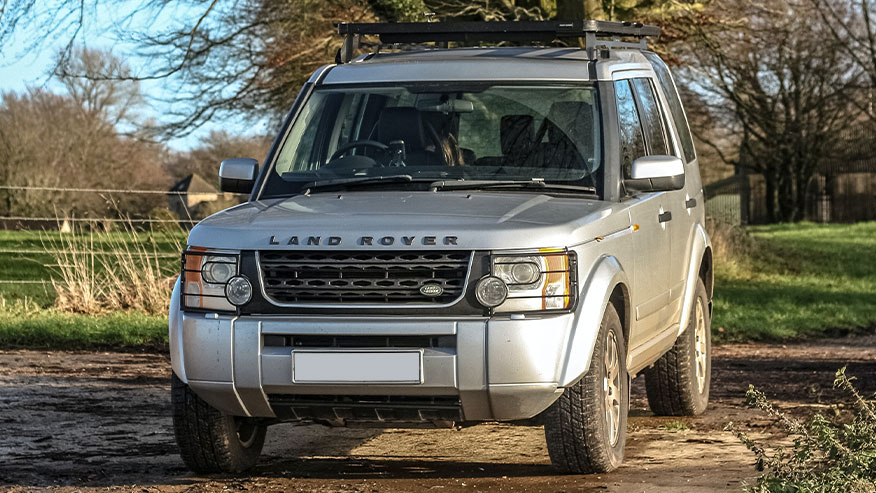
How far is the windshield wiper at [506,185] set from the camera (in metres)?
6.89

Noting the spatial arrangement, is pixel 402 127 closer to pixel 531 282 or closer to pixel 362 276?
pixel 362 276

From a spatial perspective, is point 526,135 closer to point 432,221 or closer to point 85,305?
point 432,221

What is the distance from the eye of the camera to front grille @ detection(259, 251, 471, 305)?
234 inches

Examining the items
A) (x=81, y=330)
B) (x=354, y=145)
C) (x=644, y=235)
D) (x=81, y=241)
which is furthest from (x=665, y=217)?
(x=81, y=241)

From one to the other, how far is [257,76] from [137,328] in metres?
11.5

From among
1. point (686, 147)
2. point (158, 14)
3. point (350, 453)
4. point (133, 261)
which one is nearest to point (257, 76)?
point (158, 14)

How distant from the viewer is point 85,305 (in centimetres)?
1575

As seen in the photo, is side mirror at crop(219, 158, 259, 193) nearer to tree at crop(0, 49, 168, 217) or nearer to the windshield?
the windshield

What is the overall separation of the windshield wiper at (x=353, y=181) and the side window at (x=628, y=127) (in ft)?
3.60

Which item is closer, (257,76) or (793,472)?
(793,472)

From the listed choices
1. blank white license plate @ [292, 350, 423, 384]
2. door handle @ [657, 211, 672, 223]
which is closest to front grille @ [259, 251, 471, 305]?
blank white license plate @ [292, 350, 423, 384]

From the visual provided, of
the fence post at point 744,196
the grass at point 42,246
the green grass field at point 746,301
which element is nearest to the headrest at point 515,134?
the green grass field at point 746,301

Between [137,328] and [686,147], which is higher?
[686,147]

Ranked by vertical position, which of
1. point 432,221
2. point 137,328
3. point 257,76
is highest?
point 257,76
